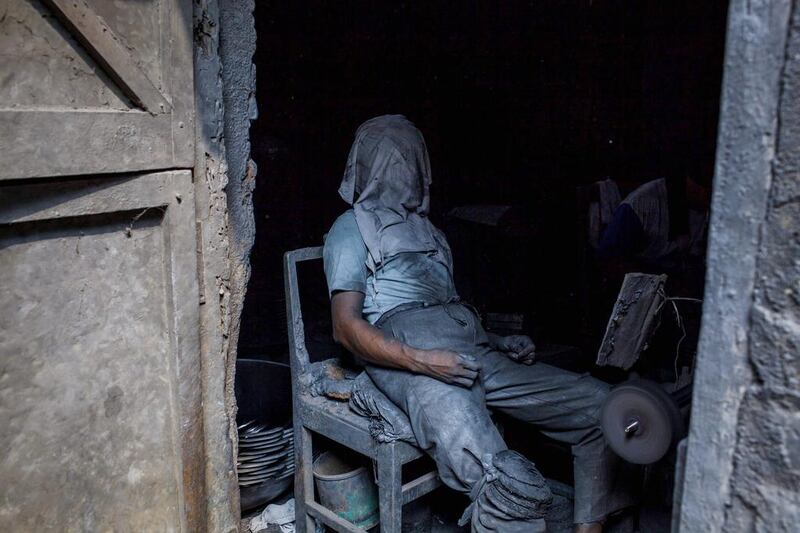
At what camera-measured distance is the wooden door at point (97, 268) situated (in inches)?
68.4

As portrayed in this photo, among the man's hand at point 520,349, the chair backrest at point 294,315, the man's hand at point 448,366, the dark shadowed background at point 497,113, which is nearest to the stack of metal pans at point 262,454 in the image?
the chair backrest at point 294,315

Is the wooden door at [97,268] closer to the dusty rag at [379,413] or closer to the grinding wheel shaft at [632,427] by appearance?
the dusty rag at [379,413]

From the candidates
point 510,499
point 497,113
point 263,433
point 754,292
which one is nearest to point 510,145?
point 497,113

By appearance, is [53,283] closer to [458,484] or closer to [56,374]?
[56,374]

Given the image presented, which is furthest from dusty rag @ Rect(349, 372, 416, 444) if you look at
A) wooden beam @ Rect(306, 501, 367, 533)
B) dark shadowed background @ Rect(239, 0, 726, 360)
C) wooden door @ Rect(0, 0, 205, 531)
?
dark shadowed background @ Rect(239, 0, 726, 360)

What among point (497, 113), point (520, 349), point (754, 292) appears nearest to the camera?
point (754, 292)

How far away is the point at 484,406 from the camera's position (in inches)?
103

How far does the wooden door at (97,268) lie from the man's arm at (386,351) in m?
0.69

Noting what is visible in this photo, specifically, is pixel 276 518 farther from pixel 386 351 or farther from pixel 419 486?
pixel 386 351

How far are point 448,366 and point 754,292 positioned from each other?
1526 millimetres

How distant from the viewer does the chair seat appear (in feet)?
8.18

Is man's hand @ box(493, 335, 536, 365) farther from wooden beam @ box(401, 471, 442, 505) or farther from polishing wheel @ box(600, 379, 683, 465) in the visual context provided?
polishing wheel @ box(600, 379, 683, 465)

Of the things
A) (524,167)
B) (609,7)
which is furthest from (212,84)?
(609,7)

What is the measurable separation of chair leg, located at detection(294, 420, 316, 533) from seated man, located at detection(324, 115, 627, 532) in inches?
18.1
